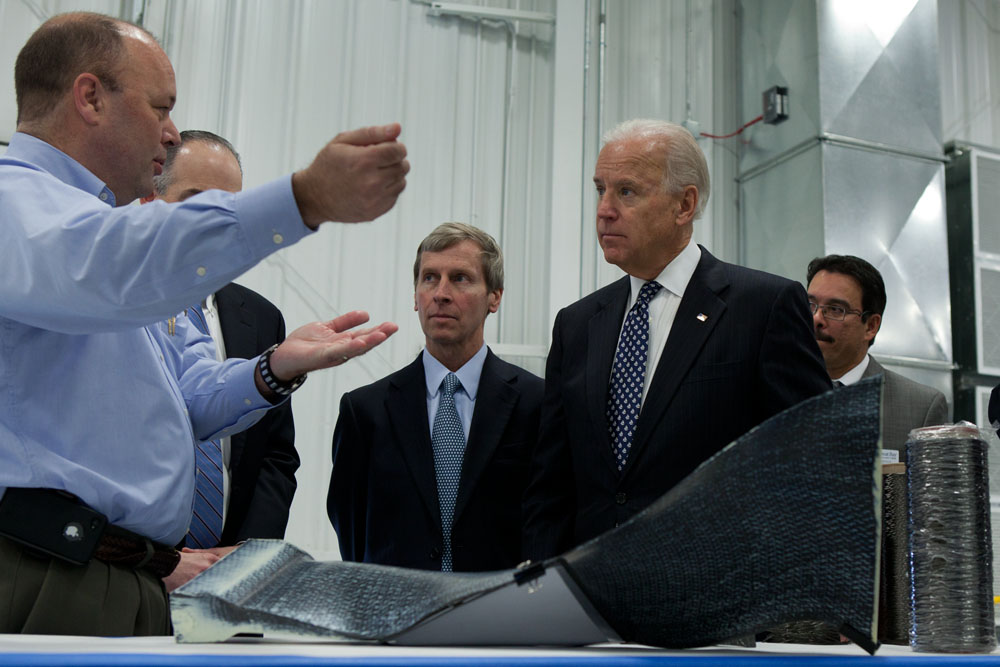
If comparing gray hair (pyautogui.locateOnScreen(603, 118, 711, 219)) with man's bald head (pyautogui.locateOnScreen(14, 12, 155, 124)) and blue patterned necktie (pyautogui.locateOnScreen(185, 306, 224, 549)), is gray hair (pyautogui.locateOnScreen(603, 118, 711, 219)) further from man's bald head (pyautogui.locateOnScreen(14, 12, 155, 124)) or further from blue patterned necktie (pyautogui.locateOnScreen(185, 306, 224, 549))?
man's bald head (pyautogui.locateOnScreen(14, 12, 155, 124))

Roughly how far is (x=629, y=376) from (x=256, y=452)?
0.93 metres

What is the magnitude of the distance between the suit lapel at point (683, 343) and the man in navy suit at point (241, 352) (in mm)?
902

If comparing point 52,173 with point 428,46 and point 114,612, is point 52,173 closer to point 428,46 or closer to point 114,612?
point 114,612

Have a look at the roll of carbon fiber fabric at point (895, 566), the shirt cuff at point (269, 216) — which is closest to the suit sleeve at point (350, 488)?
the shirt cuff at point (269, 216)

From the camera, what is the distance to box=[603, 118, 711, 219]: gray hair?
2.23 meters

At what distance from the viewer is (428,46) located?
4727 millimetres

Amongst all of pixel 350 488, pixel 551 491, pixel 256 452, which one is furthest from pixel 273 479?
pixel 551 491

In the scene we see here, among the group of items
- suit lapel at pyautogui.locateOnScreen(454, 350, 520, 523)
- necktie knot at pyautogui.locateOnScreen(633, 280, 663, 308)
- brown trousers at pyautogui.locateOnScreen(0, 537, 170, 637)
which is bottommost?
brown trousers at pyautogui.locateOnScreen(0, 537, 170, 637)

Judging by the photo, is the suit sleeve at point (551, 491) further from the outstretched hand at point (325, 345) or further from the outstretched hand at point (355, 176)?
the outstretched hand at point (355, 176)

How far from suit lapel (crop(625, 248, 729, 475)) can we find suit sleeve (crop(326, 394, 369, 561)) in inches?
36.4

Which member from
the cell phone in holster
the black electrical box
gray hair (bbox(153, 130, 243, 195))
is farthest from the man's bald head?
the black electrical box

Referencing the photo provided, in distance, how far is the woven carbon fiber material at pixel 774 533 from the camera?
0.61 metres

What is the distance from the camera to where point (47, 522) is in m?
1.13

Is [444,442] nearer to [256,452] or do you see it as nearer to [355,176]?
[256,452]
